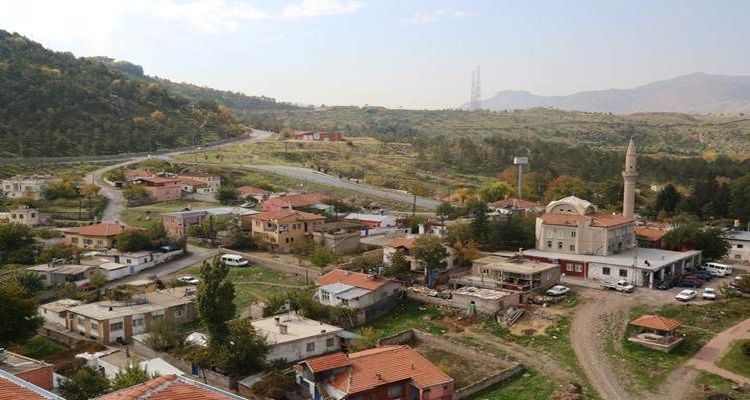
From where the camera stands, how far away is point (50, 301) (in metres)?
33.0

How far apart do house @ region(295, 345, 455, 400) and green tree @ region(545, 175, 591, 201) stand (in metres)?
43.5

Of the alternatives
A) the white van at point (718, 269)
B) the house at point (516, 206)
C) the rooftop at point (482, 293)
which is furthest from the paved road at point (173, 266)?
the white van at point (718, 269)

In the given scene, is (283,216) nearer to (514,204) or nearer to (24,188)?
Result: (514,204)

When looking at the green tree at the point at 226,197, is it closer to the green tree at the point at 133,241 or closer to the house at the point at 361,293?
the green tree at the point at 133,241

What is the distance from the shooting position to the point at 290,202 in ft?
173

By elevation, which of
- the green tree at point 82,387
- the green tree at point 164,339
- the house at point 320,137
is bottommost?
the green tree at point 164,339

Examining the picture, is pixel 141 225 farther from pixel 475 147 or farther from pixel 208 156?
pixel 475 147

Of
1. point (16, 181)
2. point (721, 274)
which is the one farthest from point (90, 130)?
point (721, 274)

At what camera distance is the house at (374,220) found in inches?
1901

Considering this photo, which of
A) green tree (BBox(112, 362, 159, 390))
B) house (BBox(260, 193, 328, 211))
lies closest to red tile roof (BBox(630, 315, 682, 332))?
green tree (BBox(112, 362, 159, 390))

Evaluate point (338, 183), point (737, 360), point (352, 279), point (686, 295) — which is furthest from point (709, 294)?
point (338, 183)

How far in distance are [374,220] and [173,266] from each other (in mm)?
15046

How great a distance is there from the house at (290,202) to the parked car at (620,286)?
79.9ft

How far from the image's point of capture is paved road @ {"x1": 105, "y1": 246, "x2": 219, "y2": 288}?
37.3m
